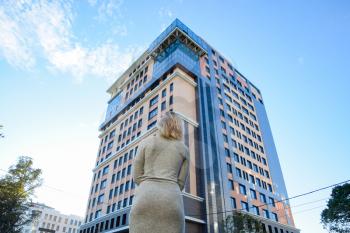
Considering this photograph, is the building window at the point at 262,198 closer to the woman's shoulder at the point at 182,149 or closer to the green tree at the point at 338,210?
the green tree at the point at 338,210

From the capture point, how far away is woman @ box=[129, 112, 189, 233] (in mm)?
2465

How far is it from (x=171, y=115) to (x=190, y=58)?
41355 millimetres

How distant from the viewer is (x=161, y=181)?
271 cm

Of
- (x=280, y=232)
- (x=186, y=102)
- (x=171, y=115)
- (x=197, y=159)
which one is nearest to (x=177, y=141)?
(x=171, y=115)

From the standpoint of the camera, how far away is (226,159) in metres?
34.3

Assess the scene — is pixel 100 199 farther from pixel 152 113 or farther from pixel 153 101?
pixel 153 101

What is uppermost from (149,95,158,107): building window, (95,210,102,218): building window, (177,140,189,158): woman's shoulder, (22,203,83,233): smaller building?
(149,95,158,107): building window

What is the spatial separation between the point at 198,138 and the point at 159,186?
32.5 meters

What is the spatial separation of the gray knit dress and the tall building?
2574cm

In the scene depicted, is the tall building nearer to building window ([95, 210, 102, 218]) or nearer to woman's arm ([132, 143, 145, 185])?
building window ([95, 210, 102, 218])

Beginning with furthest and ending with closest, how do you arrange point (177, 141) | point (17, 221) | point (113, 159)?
point (113, 159) → point (17, 221) → point (177, 141)

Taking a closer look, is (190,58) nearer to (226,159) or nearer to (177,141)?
(226,159)

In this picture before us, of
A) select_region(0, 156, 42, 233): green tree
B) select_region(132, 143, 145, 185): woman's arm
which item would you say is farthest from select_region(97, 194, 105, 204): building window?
select_region(132, 143, 145, 185): woman's arm

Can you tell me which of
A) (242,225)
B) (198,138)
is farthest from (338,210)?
(198,138)
